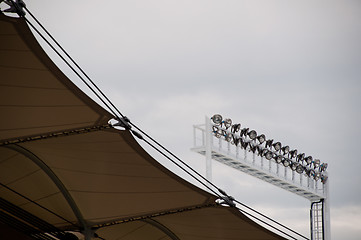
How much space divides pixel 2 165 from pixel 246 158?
31942 millimetres

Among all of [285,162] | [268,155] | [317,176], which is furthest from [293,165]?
[268,155]

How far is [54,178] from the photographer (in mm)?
13953

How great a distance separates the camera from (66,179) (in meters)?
14.0

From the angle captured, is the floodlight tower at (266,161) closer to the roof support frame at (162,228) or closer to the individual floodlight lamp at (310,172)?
the individual floodlight lamp at (310,172)

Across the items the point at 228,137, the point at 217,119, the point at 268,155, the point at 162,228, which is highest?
the point at 217,119

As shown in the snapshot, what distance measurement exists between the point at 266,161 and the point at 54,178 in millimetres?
35232

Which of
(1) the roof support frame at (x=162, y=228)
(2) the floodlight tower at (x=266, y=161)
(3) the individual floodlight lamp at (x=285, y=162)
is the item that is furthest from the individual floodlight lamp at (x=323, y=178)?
(1) the roof support frame at (x=162, y=228)

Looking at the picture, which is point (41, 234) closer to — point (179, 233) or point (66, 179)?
point (66, 179)

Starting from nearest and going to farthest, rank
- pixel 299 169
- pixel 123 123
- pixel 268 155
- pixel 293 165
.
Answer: pixel 123 123 < pixel 268 155 < pixel 293 165 < pixel 299 169

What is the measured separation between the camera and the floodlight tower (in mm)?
42000

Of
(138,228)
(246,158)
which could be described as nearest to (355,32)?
(246,158)

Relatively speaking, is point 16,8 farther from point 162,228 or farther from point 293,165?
point 293,165

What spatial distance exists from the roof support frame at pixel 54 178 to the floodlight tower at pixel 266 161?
2452 centimetres

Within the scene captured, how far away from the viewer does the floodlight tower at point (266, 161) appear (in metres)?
42.0
